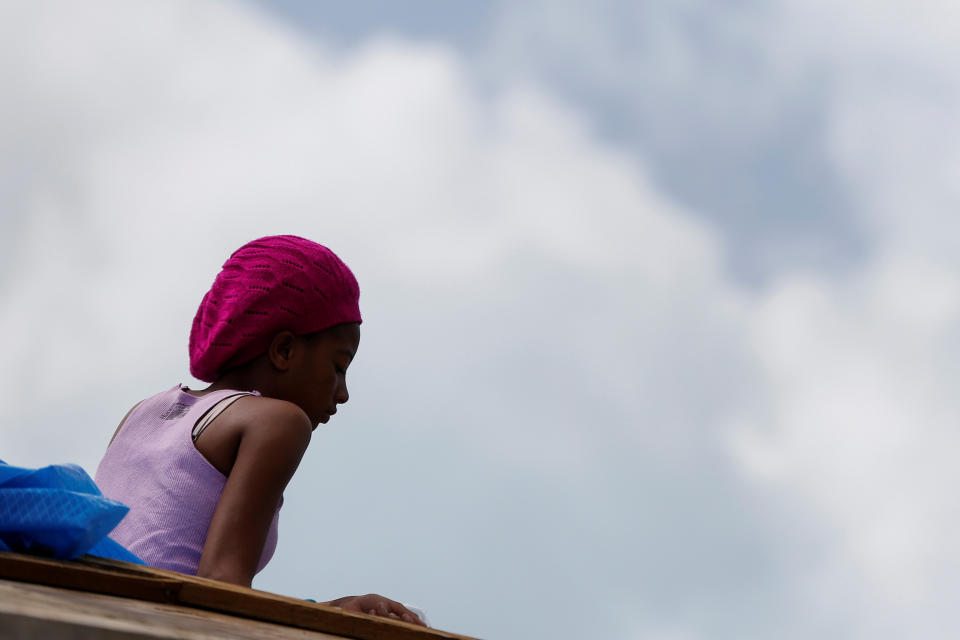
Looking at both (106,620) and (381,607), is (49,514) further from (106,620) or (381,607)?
(381,607)

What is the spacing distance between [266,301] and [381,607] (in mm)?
1196

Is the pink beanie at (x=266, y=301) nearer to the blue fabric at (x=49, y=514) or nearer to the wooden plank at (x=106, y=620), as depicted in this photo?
the blue fabric at (x=49, y=514)

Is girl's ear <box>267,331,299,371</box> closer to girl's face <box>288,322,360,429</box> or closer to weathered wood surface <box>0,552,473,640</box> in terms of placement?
girl's face <box>288,322,360,429</box>

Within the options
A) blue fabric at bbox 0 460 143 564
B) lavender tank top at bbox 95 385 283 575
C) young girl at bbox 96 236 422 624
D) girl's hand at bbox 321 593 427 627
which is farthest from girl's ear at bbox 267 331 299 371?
blue fabric at bbox 0 460 143 564

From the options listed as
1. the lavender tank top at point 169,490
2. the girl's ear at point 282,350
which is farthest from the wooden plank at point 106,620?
the girl's ear at point 282,350

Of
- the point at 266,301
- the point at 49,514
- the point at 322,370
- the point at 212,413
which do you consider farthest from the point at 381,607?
the point at 266,301

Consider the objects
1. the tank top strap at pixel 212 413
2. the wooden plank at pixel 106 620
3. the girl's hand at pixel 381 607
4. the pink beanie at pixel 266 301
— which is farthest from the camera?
the pink beanie at pixel 266 301

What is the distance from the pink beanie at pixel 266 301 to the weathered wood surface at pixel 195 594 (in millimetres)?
1434

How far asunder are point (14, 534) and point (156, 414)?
1.35 m

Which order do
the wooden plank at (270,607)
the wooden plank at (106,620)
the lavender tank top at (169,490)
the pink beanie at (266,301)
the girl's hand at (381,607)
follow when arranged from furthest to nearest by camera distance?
the pink beanie at (266,301)
the lavender tank top at (169,490)
the girl's hand at (381,607)
the wooden plank at (270,607)
the wooden plank at (106,620)

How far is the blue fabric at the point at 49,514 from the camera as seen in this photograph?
86.7 inches

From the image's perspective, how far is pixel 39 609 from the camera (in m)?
1.48

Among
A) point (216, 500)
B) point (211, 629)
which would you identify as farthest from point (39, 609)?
point (216, 500)

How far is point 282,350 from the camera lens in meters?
3.74
